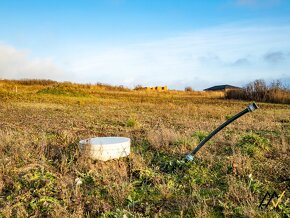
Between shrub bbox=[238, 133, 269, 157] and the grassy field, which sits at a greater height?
shrub bbox=[238, 133, 269, 157]

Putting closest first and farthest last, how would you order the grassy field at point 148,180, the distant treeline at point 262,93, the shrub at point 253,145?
the grassy field at point 148,180, the shrub at point 253,145, the distant treeline at point 262,93

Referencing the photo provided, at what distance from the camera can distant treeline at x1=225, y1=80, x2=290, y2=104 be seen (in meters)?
23.4

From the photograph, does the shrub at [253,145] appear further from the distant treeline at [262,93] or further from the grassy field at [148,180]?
the distant treeline at [262,93]

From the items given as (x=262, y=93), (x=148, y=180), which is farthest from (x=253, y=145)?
(x=262, y=93)

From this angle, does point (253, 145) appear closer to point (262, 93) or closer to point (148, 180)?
point (148, 180)

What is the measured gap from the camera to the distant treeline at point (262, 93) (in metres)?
23.4

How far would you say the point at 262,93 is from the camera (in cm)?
2520

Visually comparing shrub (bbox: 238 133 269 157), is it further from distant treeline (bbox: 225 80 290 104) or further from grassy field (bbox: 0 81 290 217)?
distant treeline (bbox: 225 80 290 104)

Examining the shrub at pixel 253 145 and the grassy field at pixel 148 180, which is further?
the shrub at pixel 253 145

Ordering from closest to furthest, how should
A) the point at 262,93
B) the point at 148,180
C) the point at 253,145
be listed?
1. the point at 148,180
2. the point at 253,145
3. the point at 262,93

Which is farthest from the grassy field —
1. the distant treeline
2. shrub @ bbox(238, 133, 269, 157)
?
the distant treeline

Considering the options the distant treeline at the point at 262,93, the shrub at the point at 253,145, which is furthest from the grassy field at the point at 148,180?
the distant treeline at the point at 262,93

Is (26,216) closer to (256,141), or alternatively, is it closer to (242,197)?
(242,197)

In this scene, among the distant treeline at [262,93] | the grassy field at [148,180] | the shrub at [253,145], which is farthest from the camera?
the distant treeline at [262,93]
